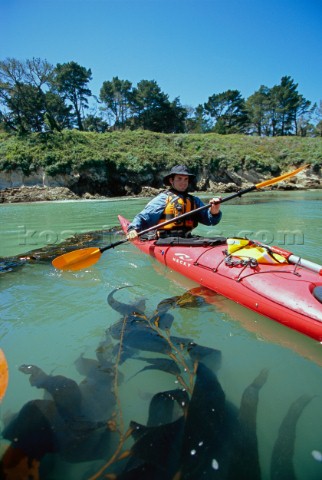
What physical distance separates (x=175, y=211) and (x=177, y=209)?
42mm

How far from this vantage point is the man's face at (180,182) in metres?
4.05

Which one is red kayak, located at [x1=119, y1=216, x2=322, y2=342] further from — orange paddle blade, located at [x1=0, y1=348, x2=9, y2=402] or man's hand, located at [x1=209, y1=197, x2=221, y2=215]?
orange paddle blade, located at [x1=0, y1=348, x2=9, y2=402]

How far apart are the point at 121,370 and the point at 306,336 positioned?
150 centimetres

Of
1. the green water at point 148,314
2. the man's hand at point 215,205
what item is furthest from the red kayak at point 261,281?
the man's hand at point 215,205

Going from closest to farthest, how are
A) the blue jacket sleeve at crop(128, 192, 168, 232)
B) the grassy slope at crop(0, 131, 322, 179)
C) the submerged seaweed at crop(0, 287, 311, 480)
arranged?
1. the submerged seaweed at crop(0, 287, 311, 480)
2. the blue jacket sleeve at crop(128, 192, 168, 232)
3. the grassy slope at crop(0, 131, 322, 179)

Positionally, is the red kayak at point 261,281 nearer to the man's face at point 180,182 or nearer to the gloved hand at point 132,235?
the gloved hand at point 132,235

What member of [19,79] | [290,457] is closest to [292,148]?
[19,79]

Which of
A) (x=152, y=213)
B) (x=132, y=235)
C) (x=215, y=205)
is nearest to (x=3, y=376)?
(x=132, y=235)

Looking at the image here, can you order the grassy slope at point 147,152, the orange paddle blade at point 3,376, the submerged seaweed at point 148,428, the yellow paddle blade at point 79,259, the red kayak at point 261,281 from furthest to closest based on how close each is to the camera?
the grassy slope at point 147,152 → the yellow paddle blade at point 79,259 → the red kayak at point 261,281 → the orange paddle blade at point 3,376 → the submerged seaweed at point 148,428

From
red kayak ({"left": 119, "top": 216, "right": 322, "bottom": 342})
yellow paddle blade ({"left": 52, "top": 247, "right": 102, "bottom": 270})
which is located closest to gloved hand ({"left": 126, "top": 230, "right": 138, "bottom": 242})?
yellow paddle blade ({"left": 52, "top": 247, "right": 102, "bottom": 270})

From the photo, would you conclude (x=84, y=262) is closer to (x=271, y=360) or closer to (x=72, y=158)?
(x=271, y=360)

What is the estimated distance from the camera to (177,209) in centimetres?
402

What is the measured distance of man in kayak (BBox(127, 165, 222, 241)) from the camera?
4031 millimetres

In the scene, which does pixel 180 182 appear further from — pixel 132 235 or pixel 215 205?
pixel 132 235
